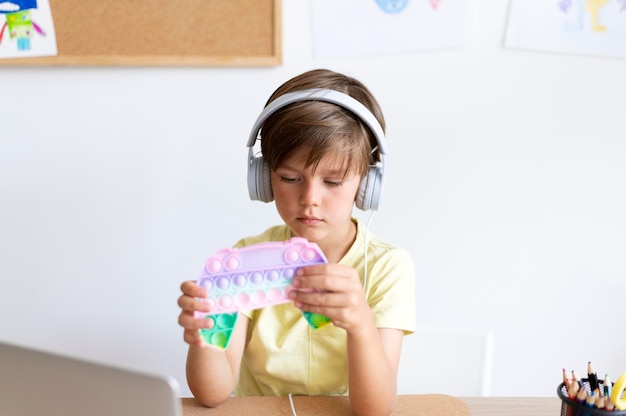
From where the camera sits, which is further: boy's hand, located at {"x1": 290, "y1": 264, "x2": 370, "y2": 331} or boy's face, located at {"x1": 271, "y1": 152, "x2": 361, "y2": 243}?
boy's face, located at {"x1": 271, "y1": 152, "x2": 361, "y2": 243}

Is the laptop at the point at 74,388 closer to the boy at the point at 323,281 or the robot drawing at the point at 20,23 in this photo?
the boy at the point at 323,281

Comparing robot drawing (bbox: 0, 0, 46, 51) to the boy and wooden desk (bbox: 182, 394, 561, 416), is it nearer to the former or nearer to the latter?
the boy

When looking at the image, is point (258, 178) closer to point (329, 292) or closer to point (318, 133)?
point (318, 133)

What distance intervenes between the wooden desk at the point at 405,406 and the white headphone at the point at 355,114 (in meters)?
0.31

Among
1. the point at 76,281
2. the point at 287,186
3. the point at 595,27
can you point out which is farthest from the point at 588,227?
the point at 76,281

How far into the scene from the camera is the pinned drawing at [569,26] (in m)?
1.67

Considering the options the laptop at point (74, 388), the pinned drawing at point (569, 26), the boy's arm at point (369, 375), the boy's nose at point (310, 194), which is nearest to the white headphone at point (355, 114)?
the boy's nose at point (310, 194)

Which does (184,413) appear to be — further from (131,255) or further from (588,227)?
(588,227)

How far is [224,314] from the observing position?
88 centimetres

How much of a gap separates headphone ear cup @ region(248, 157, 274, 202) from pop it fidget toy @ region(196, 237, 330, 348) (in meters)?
0.27

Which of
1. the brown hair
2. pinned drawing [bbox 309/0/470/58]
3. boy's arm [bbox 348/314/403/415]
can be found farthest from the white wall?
boy's arm [bbox 348/314/403/415]

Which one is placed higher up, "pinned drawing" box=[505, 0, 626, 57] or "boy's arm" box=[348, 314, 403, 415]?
Result: "pinned drawing" box=[505, 0, 626, 57]

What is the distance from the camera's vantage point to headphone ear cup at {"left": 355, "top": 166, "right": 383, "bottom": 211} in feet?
3.62

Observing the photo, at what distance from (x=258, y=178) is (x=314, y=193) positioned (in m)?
0.13
